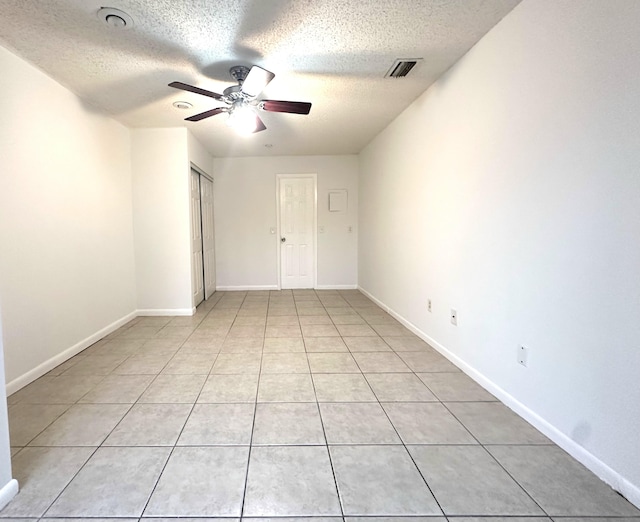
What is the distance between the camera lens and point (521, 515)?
1.19m

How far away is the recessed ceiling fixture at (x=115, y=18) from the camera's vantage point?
1.80m

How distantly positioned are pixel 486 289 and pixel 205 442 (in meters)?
1.90

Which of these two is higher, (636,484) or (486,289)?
(486,289)

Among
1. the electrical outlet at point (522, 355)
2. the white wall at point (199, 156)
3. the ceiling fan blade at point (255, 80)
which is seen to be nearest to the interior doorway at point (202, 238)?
the white wall at point (199, 156)

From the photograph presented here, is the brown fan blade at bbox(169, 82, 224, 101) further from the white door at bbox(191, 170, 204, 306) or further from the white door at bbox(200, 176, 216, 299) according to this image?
the white door at bbox(200, 176, 216, 299)

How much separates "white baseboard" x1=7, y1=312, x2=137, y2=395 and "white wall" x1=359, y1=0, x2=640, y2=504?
3138 millimetres

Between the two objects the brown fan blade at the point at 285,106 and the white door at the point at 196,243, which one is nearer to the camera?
the brown fan blade at the point at 285,106

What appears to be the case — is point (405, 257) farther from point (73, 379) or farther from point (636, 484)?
point (73, 379)

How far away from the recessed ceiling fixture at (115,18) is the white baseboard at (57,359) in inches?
93.3

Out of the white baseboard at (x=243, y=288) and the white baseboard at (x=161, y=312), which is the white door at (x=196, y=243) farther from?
the white baseboard at (x=243, y=288)

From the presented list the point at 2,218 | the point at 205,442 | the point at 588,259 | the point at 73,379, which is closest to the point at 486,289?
Answer: the point at 588,259

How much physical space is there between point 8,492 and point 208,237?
4148 millimetres

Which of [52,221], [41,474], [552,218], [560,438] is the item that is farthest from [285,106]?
[560,438]

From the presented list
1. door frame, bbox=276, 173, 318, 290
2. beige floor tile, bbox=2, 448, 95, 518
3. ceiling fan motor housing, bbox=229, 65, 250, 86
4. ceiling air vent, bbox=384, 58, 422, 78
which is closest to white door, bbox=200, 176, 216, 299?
door frame, bbox=276, 173, 318, 290
